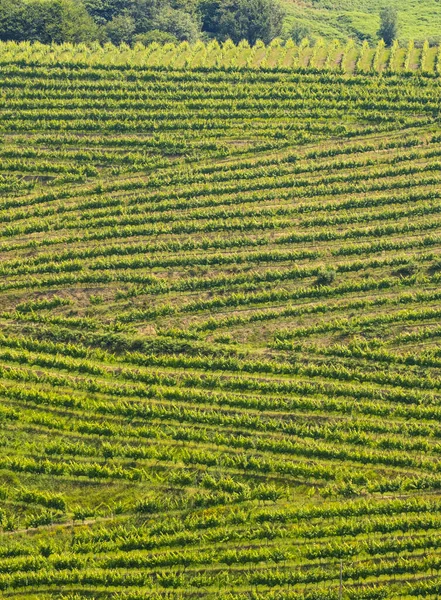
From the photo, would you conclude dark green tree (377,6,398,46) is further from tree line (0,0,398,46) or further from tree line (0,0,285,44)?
tree line (0,0,285,44)

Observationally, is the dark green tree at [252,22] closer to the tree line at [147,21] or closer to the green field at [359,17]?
the tree line at [147,21]

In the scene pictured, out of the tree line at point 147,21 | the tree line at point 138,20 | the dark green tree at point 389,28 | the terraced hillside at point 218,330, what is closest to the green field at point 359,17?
the dark green tree at point 389,28

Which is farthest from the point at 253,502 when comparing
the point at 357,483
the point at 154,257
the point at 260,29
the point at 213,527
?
the point at 260,29

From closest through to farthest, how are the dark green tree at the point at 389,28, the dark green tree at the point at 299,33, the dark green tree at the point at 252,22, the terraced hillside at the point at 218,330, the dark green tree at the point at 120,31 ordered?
1. the terraced hillside at the point at 218,330
2. the dark green tree at the point at 120,31
3. the dark green tree at the point at 252,22
4. the dark green tree at the point at 299,33
5. the dark green tree at the point at 389,28

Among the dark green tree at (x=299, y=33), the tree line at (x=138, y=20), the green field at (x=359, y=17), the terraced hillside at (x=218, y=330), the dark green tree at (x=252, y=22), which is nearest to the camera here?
the terraced hillside at (x=218, y=330)

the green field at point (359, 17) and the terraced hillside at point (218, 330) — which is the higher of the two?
the green field at point (359, 17)

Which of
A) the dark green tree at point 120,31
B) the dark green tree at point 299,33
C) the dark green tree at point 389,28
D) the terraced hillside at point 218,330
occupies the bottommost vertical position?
the terraced hillside at point 218,330

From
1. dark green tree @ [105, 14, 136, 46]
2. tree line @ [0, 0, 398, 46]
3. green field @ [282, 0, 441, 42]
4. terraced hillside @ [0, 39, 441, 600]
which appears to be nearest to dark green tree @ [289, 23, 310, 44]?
tree line @ [0, 0, 398, 46]
